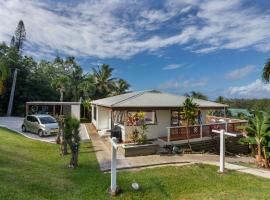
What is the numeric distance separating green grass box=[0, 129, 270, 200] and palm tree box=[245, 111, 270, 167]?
2.88m

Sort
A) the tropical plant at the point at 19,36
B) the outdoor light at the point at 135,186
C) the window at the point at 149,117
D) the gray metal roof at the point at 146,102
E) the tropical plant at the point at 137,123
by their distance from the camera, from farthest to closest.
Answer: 1. the tropical plant at the point at 19,36
2. the window at the point at 149,117
3. the gray metal roof at the point at 146,102
4. the tropical plant at the point at 137,123
5. the outdoor light at the point at 135,186

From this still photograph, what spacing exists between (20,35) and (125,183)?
5919 centimetres

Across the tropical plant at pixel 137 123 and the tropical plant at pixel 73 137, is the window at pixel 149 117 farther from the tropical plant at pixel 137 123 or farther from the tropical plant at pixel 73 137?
the tropical plant at pixel 73 137

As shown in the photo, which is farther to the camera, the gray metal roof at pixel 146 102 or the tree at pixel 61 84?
the tree at pixel 61 84

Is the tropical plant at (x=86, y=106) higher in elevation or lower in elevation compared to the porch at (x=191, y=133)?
higher

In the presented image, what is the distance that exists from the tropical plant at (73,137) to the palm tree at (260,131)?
8166 millimetres

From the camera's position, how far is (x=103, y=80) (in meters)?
44.2

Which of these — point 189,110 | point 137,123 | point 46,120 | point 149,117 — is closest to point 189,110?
point 189,110

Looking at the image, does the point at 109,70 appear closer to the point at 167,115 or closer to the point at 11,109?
the point at 11,109

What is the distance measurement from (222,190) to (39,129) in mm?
16188

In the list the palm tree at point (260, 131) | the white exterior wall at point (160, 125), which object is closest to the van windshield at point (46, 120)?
the white exterior wall at point (160, 125)

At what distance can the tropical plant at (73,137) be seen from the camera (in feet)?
35.7

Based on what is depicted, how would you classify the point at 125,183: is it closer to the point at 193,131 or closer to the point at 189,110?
the point at 189,110

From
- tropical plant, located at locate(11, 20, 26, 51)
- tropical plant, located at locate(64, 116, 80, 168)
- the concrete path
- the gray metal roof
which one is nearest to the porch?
the gray metal roof
